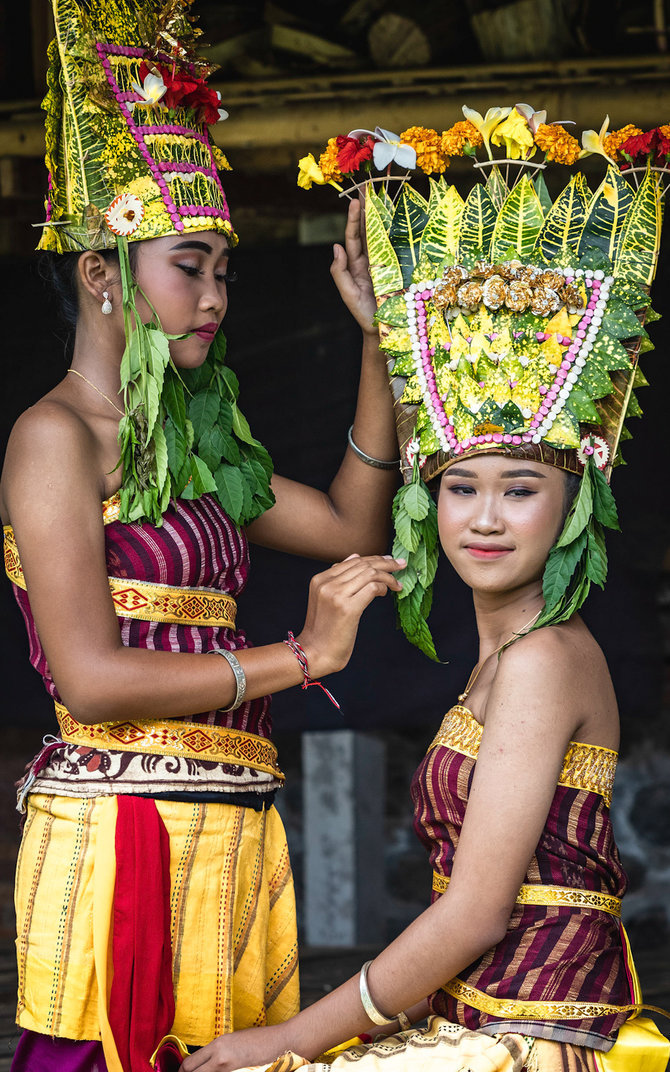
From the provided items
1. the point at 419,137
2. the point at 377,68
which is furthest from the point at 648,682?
the point at 419,137

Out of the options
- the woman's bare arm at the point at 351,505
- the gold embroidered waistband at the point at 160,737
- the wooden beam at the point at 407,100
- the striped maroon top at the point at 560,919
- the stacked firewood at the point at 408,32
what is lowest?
the striped maroon top at the point at 560,919

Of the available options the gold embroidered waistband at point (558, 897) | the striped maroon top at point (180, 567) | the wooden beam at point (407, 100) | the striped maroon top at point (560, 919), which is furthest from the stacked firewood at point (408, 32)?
the gold embroidered waistband at point (558, 897)

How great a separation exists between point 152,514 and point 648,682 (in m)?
2.35

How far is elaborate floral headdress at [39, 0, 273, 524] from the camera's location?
80.8 inches

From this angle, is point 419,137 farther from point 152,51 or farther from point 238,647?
point 238,647

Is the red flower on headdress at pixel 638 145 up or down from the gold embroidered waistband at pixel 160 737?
up

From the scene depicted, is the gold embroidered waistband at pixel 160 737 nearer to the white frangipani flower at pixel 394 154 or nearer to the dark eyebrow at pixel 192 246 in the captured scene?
the dark eyebrow at pixel 192 246

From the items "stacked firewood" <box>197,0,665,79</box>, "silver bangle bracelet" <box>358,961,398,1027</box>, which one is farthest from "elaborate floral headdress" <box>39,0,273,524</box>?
"stacked firewood" <box>197,0,665,79</box>

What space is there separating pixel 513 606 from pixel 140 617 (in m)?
0.59

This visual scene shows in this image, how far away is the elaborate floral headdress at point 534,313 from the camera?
1951 millimetres

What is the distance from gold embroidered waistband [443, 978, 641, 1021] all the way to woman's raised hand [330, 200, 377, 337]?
1.12 metres

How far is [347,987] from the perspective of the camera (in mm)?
1890

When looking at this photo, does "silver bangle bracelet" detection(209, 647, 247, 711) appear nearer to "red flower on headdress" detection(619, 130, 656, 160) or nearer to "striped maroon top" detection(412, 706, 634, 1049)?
"striped maroon top" detection(412, 706, 634, 1049)

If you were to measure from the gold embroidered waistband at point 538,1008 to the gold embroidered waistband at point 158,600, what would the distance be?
0.71 m
